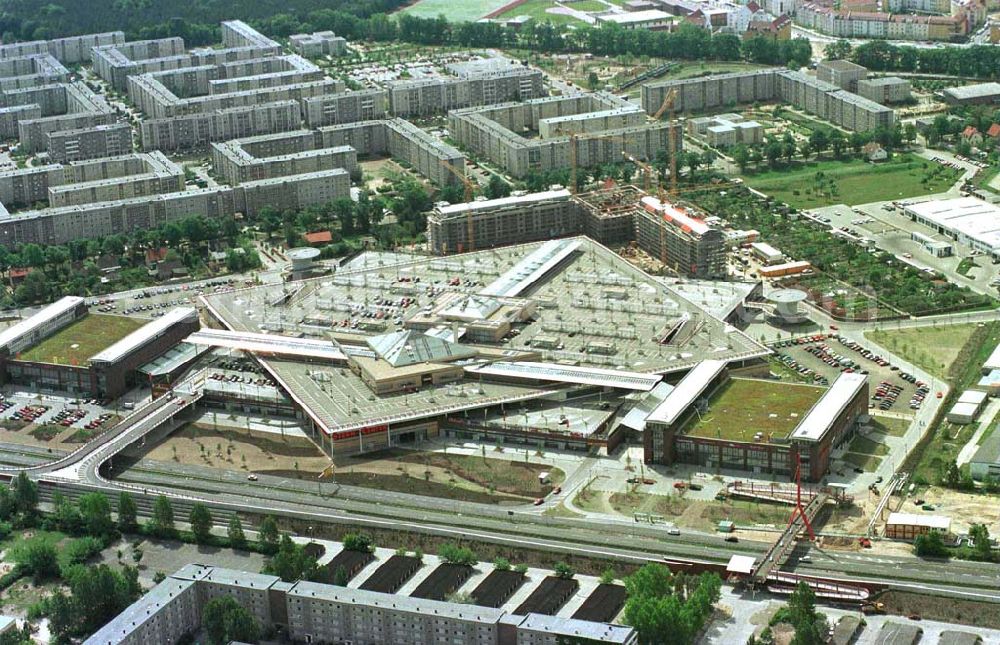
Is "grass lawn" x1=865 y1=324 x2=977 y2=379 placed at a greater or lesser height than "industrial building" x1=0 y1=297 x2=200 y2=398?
lesser

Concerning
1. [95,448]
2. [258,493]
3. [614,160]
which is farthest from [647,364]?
[614,160]

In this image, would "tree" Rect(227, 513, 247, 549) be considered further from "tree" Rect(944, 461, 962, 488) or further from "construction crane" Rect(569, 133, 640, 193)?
"construction crane" Rect(569, 133, 640, 193)

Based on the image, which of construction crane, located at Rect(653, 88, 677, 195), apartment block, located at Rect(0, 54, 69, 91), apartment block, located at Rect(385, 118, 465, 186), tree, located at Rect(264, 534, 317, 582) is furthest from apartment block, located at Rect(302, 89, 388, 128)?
tree, located at Rect(264, 534, 317, 582)

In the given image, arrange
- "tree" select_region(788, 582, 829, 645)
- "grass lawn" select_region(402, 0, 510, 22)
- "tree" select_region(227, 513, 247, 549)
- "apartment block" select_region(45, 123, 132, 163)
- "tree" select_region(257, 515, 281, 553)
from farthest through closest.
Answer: "grass lawn" select_region(402, 0, 510, 22) → "apartment block" select_region(45, 123, 132, 163) → "tree" select_region(227, 513, 247, 549) → "tree" select_region(257, 515, 281, 553) → "tree" select_region(788, 582, 829, 645)

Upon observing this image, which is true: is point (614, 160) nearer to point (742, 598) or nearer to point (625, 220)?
point (625, 220)

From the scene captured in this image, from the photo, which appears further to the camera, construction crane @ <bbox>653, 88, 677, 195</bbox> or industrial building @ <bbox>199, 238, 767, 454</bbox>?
construction crane @ <bbox>653, 88, 677, 195</bbox>

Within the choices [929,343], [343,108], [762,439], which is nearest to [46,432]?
[762,439]
